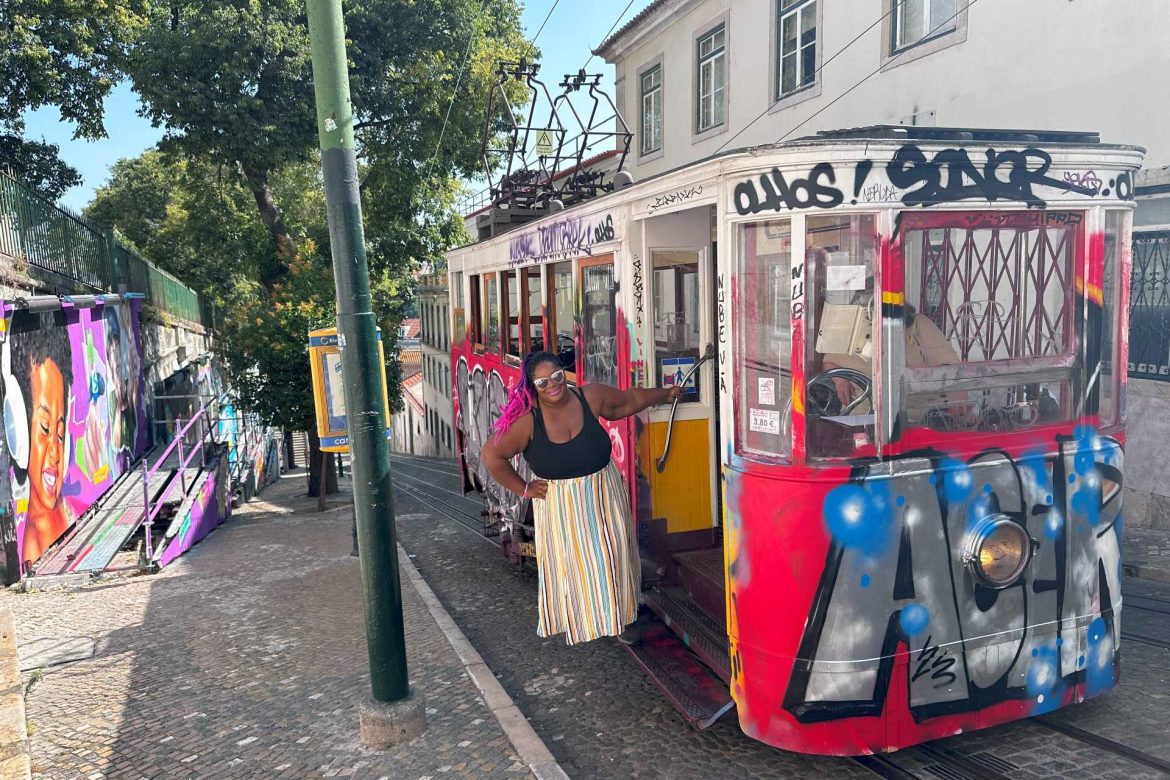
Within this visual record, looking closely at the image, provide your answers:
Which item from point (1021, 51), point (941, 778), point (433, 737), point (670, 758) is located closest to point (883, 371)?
point (941, 778)

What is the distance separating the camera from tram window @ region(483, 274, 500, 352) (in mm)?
8461

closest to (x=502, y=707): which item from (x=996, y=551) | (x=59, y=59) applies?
(x=996, y=551)

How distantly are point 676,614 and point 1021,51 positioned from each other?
308 inches

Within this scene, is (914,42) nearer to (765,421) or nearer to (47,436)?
(765,421)

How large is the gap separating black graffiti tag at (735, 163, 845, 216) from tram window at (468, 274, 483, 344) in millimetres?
5751

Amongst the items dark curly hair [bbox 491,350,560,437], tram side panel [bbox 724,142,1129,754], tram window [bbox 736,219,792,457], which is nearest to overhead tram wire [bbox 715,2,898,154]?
dark curly hair [bbox 491,350,560,437]

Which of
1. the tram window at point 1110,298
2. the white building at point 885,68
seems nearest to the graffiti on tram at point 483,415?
the tram window at point 1110,298

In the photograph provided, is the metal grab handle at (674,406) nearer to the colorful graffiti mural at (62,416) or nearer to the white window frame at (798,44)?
the colorful graffiti mural at (62,416)

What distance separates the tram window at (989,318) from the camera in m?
3.73

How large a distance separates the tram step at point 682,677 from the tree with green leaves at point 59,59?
17.5 meters

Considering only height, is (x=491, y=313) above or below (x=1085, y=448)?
above

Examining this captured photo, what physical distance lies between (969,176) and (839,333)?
89 centimetres

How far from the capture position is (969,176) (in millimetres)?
3701

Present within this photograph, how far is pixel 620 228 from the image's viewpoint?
5219 mm
